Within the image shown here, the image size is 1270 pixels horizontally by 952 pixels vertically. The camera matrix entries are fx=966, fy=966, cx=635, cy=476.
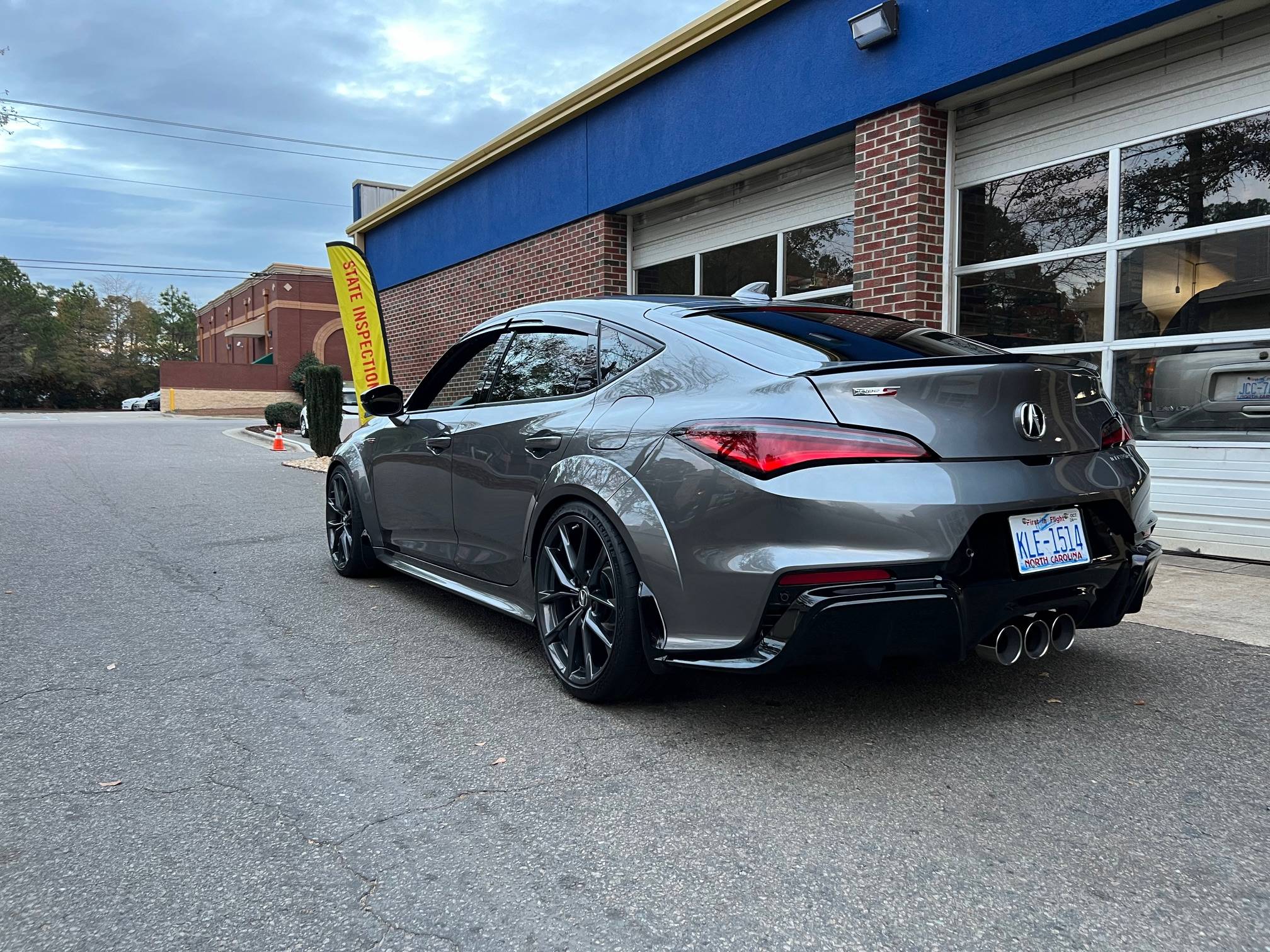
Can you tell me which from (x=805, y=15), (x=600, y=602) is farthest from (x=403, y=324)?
(x=600, y=602)

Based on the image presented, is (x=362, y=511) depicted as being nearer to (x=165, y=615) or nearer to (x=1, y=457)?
(x=165, y=615)

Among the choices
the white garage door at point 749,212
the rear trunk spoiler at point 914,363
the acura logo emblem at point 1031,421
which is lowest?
the acura logo emblem at point 1031,421

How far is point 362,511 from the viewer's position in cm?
569

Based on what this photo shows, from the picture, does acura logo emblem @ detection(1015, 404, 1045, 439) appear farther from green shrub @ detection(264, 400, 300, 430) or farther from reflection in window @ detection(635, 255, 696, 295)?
green shrub @ detection(264, 400, 300, 430)

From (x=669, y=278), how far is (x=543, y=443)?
26.1 ft

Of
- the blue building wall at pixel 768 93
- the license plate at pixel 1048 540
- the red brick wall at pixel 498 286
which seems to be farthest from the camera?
the red brick wall at pixel 498 286

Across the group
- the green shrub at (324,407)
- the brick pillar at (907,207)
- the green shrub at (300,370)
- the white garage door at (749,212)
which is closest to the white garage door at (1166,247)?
the brick pillar at (907,207)

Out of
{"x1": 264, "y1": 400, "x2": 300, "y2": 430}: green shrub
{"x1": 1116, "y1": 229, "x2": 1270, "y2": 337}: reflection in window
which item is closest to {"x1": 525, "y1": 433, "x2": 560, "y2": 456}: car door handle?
{"x1": 1116, "y1": 229, "x2": 1270, "y2": 337}: reflection in window

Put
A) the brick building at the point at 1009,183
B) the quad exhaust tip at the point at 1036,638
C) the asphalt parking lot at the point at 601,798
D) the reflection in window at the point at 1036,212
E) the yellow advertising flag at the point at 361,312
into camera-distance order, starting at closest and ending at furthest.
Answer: the asphalt parking lot at the point at 601,798 → the quad exhaust tip at the point at 1036,638 → the brick building at the point at 1009,183 → the reflection in window at the point at 1036,212 → the yellow advertising flag at the point at 361,312

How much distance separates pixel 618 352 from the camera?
3.67 m

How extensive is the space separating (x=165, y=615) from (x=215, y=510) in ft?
14.9

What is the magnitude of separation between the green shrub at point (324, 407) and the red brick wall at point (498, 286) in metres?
1.25

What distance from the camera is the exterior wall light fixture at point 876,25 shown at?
762 centimetres

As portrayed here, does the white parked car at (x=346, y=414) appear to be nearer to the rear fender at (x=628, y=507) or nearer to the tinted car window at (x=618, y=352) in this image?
the tinted car window at (x=618, y=352)
